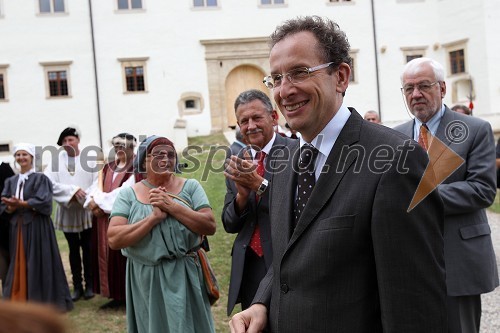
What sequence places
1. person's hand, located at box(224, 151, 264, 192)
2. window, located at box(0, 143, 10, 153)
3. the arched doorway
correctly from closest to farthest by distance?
person's hand, located at box(224, 151, 264, 192) → window, located at box(0, 143, 10, 153) → the arched doorway

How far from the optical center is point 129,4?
28.3m

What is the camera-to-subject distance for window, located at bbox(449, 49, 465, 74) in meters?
29.1

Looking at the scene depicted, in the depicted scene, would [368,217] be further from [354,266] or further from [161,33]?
[161,33]

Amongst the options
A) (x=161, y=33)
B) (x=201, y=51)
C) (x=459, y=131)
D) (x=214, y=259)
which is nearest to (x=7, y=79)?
(x=161, y=33)

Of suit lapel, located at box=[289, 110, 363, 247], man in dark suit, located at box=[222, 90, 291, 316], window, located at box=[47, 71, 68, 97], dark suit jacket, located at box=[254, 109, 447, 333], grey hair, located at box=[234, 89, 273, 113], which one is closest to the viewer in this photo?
dark suit jacket, located at box=[254, 109, 447, 333]

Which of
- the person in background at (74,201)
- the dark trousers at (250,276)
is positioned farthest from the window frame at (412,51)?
the dark trousers at (250,276)

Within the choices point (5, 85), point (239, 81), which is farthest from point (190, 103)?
point (5, 85)

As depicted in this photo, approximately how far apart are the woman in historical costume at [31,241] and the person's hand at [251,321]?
528cm

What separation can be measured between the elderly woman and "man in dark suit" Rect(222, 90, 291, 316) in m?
0.33

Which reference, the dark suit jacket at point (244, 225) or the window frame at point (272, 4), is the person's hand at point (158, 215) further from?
the window frame at point (272, 4)

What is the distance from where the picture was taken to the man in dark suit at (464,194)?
3.23m

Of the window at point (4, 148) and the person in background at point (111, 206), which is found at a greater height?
the window at point (4, 148)

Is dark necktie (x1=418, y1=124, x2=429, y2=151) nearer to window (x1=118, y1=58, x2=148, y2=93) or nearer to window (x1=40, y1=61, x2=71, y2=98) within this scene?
window (x1=118, y1=58, x2=148, y2=93)

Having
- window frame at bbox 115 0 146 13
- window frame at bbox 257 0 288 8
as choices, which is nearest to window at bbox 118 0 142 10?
window frame at bbox 115 0 146 13
